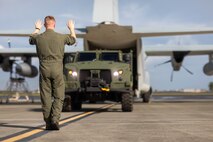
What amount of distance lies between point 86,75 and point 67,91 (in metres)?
0.84

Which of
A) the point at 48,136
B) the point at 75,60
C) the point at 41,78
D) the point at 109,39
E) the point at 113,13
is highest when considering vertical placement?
the point at 113,13

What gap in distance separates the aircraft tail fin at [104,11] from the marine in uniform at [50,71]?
47.5 feet

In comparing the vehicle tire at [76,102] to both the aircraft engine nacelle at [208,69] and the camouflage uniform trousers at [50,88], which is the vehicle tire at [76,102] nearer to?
the camouflage uniform trousers at [50,88]

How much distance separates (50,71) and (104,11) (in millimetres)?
15300

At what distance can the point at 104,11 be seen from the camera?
21531 millimetres

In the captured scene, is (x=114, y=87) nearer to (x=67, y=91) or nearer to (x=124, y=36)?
(x=67, y=91)

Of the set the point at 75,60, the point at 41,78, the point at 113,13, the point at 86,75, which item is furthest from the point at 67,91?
the point at 113,13

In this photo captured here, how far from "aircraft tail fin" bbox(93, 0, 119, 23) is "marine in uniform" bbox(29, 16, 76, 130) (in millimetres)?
14482

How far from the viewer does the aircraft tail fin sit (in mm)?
21303

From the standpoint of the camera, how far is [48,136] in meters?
5.93

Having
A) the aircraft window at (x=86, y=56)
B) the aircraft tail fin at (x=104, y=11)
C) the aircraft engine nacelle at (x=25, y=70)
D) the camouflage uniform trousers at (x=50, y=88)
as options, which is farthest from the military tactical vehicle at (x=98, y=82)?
the aircraft engine nacelle at (x=25, y=70)

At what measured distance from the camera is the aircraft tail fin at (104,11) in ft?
69.9

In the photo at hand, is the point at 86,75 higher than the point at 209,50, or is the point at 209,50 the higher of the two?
the point at 209,50

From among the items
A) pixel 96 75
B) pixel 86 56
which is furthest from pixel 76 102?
pixel 86 56
